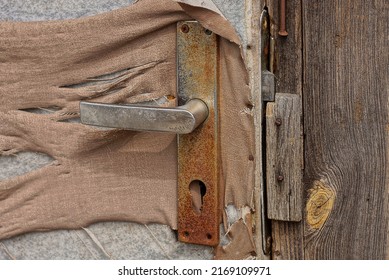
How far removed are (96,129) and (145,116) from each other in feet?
0.44

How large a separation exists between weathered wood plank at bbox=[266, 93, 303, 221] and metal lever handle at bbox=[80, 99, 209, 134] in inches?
4.2

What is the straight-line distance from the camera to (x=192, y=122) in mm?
1042

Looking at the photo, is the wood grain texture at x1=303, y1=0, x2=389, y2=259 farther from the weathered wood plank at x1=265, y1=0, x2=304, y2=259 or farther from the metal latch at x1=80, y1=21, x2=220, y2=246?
the metal latch at x1=80, y1=21, x2=220, y2=246

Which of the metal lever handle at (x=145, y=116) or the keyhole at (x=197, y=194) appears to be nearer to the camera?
the metal lever handle at (x=145, y=116)

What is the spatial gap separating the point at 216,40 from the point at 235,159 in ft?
0.59

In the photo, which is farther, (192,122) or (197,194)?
(197,194)

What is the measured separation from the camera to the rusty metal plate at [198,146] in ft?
3.59

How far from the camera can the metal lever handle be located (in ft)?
3.42

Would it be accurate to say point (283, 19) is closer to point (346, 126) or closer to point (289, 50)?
point (289, 50)

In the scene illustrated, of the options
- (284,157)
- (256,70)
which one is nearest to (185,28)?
(256,70)

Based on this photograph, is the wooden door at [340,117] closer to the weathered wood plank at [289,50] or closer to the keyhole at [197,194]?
the weathered wood plank at [289,50]

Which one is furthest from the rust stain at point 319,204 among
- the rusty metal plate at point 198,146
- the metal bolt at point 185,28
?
the metal bolt at point 185,28

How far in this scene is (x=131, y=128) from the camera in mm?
1067
